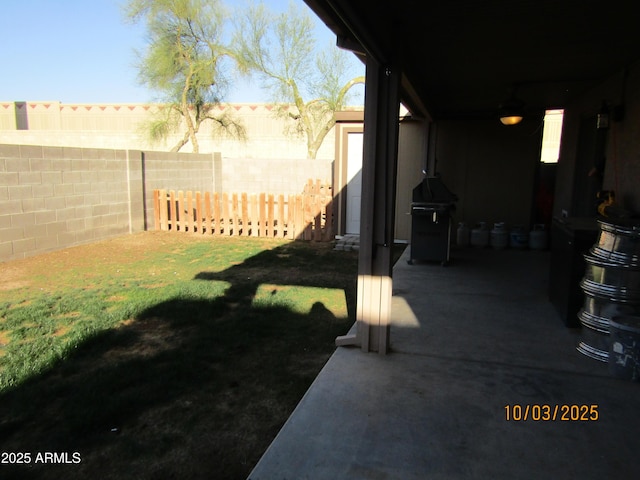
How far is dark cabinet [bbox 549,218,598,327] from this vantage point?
3.82 metres

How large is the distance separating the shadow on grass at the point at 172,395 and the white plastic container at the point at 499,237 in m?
4.92

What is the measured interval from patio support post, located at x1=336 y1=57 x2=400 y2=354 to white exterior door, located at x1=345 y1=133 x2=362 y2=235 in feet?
18.5

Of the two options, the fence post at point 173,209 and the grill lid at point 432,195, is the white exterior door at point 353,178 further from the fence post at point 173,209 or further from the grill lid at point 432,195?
the fence post at point 173,209

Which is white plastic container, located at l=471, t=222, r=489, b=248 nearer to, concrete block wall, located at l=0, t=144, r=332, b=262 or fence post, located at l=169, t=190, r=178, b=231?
concrete block wall, located at l=0, t=144, r=332, b=262

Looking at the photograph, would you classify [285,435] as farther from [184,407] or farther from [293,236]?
[293,236]

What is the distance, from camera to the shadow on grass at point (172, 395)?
7.61 ft

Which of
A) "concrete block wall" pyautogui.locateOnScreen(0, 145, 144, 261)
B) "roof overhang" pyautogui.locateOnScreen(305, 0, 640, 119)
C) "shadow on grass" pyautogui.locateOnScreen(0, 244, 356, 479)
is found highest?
"roof overhang" pyautogui.locateOnScreen(305, 0, 640, 119)

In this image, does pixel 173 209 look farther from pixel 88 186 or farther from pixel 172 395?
pixel 172 395

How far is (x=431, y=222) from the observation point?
6668 millimetres

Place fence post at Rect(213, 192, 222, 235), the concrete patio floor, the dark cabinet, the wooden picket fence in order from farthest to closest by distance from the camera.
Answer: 1. fence post at Rect(213, 192, 222, 235)
2. the wooden picket fence
3. the dark cabinet
4. the concrete patio floor

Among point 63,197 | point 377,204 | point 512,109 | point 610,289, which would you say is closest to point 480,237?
point 512,109

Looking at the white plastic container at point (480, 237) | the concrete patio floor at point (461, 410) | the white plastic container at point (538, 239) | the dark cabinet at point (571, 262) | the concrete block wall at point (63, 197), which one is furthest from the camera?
the white plastic container at point (480, 237)

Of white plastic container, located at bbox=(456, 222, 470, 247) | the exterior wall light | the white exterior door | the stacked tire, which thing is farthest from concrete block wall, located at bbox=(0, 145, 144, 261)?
the stacked tire

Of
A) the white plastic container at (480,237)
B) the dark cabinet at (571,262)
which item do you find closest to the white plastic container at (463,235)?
the white plastic container at (480,237)
